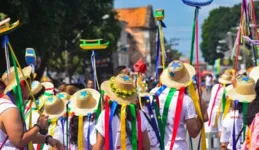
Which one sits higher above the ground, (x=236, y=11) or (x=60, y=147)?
(x=60, y=147)

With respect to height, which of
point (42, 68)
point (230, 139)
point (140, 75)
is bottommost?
point (42, 68)

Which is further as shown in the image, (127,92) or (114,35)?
(114,35)

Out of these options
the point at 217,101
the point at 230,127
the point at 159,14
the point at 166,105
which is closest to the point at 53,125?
the point at 166,105

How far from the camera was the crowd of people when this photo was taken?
5.29 meters

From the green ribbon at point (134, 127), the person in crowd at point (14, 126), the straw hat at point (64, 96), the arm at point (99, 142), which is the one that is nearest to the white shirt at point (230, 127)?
the straw hat at point (64, 96)

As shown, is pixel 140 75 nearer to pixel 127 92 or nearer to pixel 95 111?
pixel 95 111

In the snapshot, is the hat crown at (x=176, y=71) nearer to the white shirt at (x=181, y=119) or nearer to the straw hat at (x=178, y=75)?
the straw hat at (x=178, y=75)

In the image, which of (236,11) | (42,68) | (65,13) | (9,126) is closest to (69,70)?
(42,68)

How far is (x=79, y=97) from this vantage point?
7133mm

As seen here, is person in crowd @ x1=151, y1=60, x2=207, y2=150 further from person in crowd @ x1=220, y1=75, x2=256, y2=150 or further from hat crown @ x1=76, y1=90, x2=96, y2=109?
hat crown @ x1=76, y1=90, x2=96, y2=109

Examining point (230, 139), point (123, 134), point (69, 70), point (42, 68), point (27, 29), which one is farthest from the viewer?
point (69, 70)

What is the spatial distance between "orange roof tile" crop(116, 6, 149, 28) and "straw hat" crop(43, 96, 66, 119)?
105191 mm

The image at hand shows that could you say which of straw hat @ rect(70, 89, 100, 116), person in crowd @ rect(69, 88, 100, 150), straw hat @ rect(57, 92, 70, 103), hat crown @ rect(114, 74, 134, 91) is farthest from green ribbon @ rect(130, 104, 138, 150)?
straw hat @ rect(57, 92, 70, 103)

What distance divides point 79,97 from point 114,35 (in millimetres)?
38701
